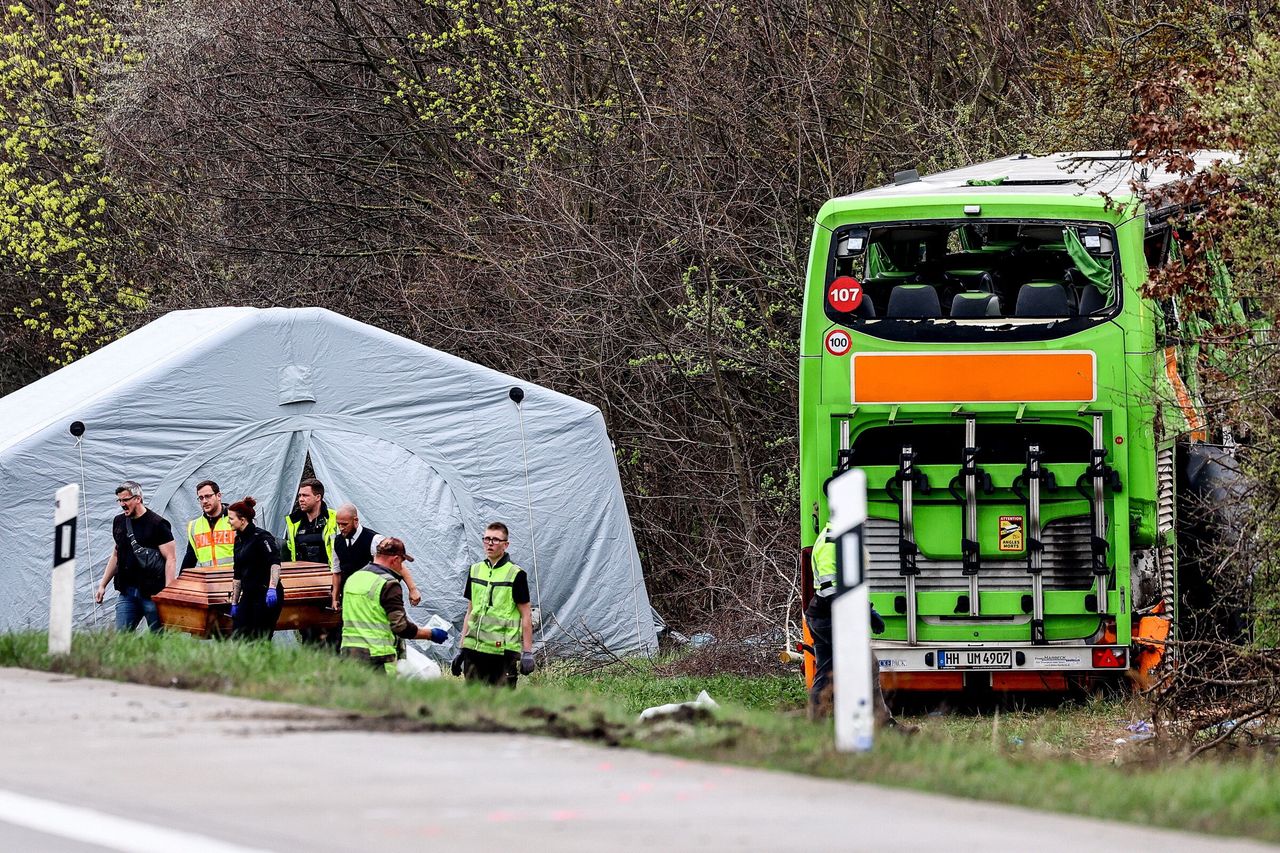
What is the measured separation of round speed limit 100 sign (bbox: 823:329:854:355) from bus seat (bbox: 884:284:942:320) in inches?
14.2

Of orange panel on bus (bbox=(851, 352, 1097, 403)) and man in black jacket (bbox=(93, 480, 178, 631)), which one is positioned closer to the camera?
orange panel on bus (bbox=(851, 352, 1097, 403))

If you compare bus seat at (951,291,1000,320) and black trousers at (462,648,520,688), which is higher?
bus seat at (951,291,1000,320)

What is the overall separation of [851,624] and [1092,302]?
6.77 metres

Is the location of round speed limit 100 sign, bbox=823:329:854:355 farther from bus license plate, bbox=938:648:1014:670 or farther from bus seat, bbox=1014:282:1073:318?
bus license plate, bbox=938:648:1014:670

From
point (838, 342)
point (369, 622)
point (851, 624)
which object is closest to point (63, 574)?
point (369, 622)

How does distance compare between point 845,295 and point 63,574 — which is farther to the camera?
point 845,295

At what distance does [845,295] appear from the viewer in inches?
515

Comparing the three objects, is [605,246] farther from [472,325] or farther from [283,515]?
[283,515]

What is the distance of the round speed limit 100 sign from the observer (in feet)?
42.5

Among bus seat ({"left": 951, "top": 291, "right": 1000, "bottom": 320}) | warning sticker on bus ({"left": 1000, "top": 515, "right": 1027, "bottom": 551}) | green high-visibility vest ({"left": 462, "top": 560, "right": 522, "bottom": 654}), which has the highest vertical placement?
bus seat ({"left": 951, "top": 291, "right": 1000, "bottom": 320})

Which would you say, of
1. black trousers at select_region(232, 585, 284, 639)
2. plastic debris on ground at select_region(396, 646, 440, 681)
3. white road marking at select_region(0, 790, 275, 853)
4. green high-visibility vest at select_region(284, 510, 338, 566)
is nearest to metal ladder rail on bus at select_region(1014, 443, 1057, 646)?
plastic debris on ground at select_region(396, 646, 440, 681)

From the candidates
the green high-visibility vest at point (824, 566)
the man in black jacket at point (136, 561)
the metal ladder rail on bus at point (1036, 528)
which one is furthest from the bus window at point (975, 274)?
the man in black jacket at point (136, 561)

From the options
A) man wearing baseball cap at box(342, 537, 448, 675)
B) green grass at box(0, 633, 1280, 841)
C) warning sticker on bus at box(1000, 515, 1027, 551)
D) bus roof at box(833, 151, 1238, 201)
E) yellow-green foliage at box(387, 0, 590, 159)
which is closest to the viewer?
green grass at box(0, 633, 1280, 841)

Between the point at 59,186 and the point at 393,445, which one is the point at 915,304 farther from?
the point at 59,186
